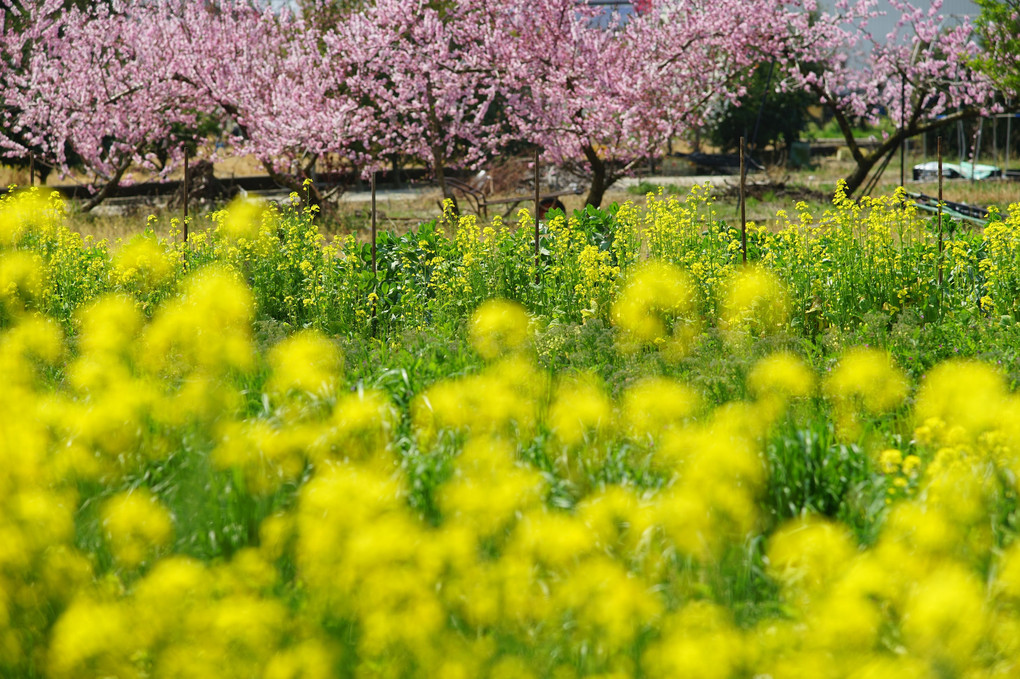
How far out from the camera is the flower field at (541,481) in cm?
256

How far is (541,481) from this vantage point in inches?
140

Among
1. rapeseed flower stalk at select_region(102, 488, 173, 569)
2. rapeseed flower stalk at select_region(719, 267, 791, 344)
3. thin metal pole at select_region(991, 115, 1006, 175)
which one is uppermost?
thin metal pole at select_region(991, 115, 1006, 175)

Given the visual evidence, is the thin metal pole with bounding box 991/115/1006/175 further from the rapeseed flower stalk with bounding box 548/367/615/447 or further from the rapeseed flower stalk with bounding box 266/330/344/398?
the rapeseed flower stalk with bounding box 266/330/344/398

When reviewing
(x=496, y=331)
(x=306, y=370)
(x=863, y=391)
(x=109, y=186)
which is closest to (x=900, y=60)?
(x=109, y=186)

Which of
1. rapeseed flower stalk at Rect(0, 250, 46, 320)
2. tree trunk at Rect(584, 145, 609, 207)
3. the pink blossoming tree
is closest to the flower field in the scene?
rapeseed flower stalk at Rect(0, 250, 46, 320)

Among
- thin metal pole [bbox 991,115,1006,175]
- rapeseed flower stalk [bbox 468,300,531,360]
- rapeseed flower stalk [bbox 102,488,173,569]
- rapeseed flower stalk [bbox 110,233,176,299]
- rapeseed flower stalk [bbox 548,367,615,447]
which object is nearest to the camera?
rapeseed flower stalk [bbox 102,488,173,569]

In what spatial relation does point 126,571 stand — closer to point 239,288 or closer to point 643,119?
point 239,288

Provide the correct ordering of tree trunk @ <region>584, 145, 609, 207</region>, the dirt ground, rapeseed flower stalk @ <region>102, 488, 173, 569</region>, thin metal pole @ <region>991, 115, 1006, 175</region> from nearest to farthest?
1. rapeseed flower stalk @ <region>102, 488, 173, 569</region>
2. tree trunk @ <region>584, 145, 609, 207</region>
3. the dirt ground
4. thin metal pole @ <region>991, 115, 1006, 175</region>

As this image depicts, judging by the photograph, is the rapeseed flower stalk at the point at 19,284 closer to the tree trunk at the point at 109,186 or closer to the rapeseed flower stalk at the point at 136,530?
the rapeseed flower stalk at the point at 136,530

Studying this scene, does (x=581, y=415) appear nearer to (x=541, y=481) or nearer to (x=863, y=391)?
(x=541, y=481)

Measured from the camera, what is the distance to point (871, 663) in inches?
94.0

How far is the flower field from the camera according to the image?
2.56m

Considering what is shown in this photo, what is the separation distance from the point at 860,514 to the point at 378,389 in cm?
218

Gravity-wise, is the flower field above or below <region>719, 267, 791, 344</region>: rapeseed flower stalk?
below
